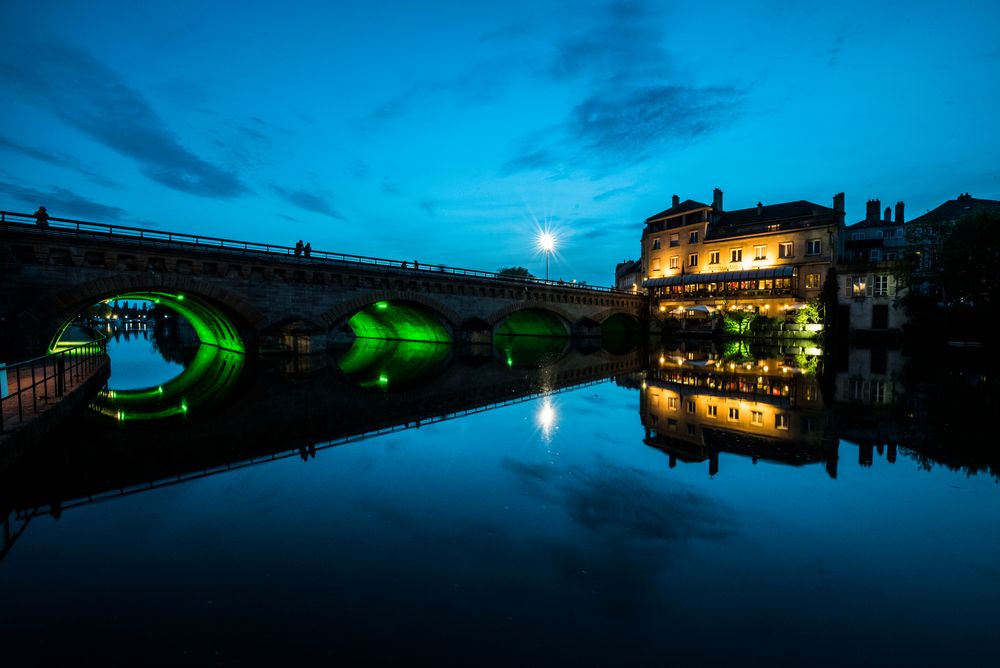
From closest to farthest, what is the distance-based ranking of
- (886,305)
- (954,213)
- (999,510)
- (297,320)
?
(999,510)
(297,320)
(886,305)
(954,213)

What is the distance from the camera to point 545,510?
21.7 feet

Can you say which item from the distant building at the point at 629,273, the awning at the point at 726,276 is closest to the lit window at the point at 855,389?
the awning at the point at 726,276

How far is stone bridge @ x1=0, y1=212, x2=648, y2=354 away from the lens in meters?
19.5

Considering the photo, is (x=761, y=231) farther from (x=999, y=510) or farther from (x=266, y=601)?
(x=266, y=601)

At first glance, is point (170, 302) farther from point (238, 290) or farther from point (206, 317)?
point (238, 290)

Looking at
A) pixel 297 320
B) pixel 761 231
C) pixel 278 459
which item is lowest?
pixel 278 459

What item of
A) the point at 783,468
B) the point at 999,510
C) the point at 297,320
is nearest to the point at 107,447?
the point at 783,468

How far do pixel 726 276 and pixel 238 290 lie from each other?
53.5 m

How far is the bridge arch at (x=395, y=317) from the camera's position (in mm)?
31219

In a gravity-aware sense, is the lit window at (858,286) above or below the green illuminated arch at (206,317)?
above

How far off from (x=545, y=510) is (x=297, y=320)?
25.9m

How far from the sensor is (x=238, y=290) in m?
25.9

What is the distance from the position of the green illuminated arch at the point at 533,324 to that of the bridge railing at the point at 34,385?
34.7 meters

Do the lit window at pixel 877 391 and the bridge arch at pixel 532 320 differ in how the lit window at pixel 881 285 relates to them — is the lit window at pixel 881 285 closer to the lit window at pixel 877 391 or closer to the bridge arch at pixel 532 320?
the bridge arch at pixel 532 320
